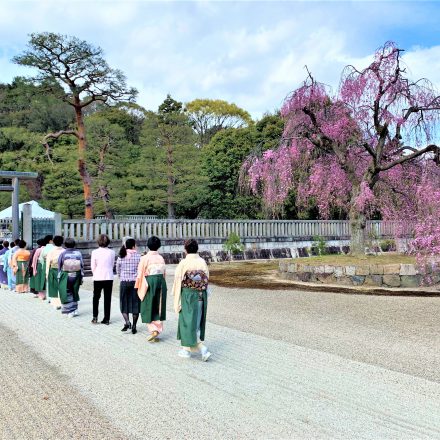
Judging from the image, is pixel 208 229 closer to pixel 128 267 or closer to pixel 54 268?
pixel 54 268

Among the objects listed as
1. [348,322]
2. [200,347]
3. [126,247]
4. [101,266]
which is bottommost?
[348,322]

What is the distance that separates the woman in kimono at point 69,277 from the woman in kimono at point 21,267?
3.63 m

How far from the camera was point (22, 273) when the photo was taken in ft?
36.7

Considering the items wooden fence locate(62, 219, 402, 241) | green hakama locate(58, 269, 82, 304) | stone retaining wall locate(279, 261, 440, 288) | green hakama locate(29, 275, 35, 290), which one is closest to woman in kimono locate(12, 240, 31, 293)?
green hakama locate(29, 275, 35, 290)

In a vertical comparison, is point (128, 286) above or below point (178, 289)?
below

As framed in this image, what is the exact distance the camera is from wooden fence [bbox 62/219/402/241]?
55.1 feet

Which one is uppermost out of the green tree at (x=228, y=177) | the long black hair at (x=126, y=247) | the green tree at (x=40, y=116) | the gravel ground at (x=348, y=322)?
the green tree at (x=40, y=116)

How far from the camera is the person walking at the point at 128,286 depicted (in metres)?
6.50

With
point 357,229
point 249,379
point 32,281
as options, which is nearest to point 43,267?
point 32,281

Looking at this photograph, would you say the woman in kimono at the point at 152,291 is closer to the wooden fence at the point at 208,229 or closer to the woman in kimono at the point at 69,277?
the woman in kimono at the point at 69,277

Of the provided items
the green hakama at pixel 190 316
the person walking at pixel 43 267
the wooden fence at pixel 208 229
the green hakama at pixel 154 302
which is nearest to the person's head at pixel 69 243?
the person walking at pixel 43 267

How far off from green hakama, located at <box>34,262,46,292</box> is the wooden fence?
624cm

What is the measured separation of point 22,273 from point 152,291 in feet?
21.8

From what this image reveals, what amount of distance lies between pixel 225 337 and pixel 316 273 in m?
6.59
